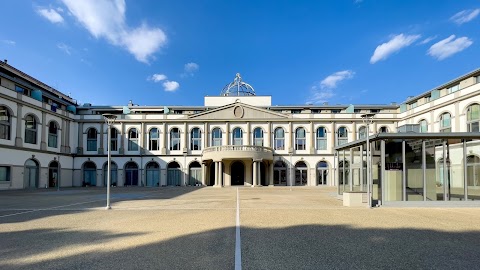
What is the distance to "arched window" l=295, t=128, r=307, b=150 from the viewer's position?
45125mm

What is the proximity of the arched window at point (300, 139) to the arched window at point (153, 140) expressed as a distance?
68.7 ft

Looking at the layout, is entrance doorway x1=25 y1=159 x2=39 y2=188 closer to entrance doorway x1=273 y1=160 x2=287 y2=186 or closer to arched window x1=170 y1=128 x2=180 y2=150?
arched window x1=170 y1=128 x2=180 y2=150

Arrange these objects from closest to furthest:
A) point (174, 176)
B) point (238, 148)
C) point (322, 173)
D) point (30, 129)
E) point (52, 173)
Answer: point (30, 129)
point (238, 148)
point (52, 173)
point (322, 173)
point (174, 176)

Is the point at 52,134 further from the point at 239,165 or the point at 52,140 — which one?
the point at 239,165

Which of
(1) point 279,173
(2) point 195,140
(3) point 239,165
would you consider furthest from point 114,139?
(1) point 279,173

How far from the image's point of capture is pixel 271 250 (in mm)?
7113

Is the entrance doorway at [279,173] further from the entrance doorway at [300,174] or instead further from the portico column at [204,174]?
the portico column at [204,174]

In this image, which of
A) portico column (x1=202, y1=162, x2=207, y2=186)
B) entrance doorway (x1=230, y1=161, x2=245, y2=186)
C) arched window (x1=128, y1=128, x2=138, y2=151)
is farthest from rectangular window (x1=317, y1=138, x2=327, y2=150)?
arched window (x1=128, y1=128, x2=138, y2=151)

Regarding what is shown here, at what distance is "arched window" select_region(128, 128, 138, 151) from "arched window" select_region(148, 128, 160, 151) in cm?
199

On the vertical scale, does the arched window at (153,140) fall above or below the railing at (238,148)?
above

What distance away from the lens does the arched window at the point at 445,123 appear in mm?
34500

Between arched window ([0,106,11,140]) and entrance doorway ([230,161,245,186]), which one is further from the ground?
Answer: arched window ([0,106,11,140])

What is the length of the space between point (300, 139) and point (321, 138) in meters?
3.16

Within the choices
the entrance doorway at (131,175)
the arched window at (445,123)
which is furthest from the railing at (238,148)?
the arched window at (445,123)
